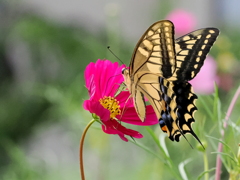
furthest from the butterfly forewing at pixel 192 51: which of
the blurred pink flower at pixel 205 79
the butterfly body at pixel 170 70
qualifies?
the blurred pink flower at pixel 205 79

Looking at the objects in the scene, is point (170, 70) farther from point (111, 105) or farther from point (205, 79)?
point (205, 79)

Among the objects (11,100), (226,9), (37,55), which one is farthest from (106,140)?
(226,9)

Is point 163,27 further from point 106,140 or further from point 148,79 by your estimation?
point 106,140

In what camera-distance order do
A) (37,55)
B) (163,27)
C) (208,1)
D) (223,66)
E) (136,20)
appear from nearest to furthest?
1. (163,27)
2. (223,66)
3. (37,55)
4. (136,20)
5. (208,1)

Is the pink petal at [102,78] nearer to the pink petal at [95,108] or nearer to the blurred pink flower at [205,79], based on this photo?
the pink petal at [95,108]

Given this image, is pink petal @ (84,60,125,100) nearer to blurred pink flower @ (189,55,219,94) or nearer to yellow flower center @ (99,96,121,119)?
yellow flower center @ (99,96,121,119)
